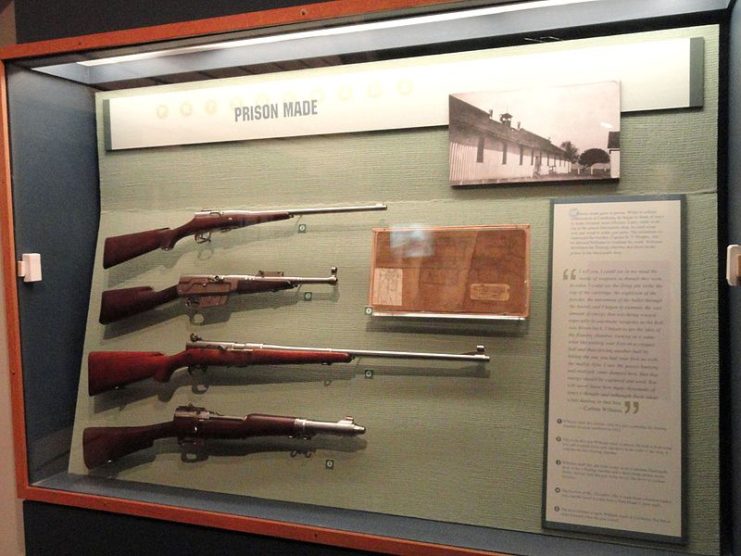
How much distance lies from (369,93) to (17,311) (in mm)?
1315

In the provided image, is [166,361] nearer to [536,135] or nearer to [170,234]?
[170,234]

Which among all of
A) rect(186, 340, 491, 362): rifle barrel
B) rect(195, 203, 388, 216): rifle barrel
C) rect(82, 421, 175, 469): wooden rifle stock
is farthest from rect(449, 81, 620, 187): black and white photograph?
rect(82, 421, 175, 469): wooden rifle stock

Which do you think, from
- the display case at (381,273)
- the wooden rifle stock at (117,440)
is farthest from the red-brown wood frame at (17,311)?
the wooden rifle stock at (117,440)

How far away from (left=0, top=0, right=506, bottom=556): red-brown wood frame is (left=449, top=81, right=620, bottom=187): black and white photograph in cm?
35

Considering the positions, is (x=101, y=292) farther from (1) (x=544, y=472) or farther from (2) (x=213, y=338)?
(1) (x=544, y=472)

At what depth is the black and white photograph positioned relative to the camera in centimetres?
161

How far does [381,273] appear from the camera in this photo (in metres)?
1.78

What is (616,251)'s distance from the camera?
1588 millimetres

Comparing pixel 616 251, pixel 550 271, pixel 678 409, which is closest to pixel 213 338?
pixel 550 271

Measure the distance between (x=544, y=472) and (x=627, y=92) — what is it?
1064 mm

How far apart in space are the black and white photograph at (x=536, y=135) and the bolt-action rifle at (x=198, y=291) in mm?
556

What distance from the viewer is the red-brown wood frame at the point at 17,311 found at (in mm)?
1520

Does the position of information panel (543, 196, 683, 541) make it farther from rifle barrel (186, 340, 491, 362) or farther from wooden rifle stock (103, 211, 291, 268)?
wooden rifle stock (103, 211, 291, 268)

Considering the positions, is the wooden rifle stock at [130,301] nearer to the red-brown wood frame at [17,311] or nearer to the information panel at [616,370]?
the red-brown wood frame at [17,311]
